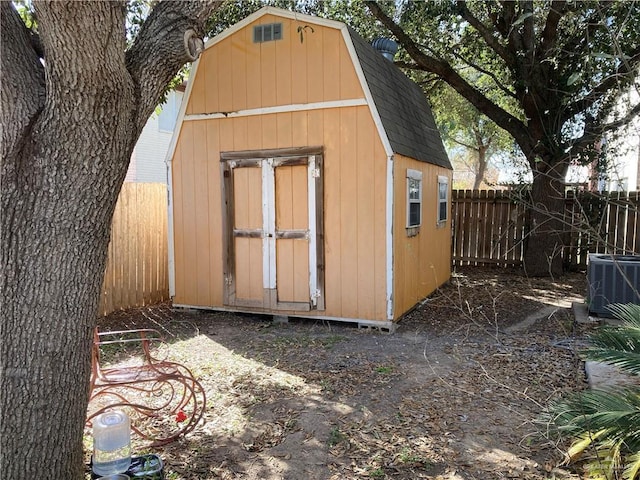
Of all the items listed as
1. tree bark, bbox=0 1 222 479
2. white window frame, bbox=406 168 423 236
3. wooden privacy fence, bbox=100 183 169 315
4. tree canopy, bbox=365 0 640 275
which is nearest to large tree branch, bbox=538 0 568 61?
tree canopy, bbox=365 0 640 275

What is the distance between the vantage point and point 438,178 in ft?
29.2

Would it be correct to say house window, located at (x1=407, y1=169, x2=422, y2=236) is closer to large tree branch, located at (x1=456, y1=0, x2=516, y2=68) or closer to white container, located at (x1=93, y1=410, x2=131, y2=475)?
large tree branch, located at (x1=456, y1=0, x2=516, y2=68)

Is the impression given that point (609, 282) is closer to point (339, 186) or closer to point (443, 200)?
point (443, 200)

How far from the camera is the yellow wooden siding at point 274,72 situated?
6.34 m

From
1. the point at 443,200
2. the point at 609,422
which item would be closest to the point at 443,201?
the point at 443,200

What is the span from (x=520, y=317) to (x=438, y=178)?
2886 mm

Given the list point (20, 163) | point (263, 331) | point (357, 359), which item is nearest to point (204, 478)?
point (20, 163)

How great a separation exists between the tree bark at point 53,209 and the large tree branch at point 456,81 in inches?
318

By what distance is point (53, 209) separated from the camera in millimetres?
2377

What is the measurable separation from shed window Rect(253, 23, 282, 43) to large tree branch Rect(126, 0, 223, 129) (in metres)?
4.08

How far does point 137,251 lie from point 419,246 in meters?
4.41

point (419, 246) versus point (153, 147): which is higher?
point (153, 147)

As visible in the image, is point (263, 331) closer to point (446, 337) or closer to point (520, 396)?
point (446, 337)

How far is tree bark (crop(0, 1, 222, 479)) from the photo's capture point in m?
2.31
